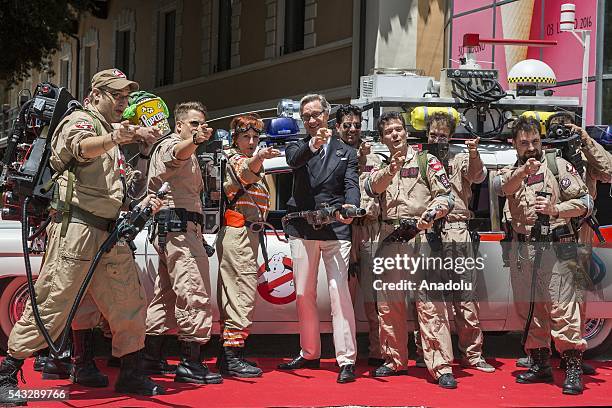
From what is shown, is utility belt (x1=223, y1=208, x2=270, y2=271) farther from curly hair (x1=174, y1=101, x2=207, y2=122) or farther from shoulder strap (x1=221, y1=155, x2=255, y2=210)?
curly hair (x1=174, y1=101, x2=207, y2=122)

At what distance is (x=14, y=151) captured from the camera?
720 centimetres

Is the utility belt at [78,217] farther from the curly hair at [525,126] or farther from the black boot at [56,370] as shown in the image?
the curly hair at [525,126]

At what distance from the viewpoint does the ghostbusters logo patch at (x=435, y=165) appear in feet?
25.8

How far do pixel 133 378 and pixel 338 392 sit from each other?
1346 millimetres

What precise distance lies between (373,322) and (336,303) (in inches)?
28.6

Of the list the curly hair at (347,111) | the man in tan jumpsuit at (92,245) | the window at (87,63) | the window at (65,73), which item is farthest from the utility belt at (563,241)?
the window at (65,73)

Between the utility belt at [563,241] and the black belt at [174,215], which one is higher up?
the black belt at [174,215]

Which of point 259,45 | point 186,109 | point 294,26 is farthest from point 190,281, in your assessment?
point 259,45

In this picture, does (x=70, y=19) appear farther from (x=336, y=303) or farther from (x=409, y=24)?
(x=336, y=303)

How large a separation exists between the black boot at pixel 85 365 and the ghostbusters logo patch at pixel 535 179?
10.6ft

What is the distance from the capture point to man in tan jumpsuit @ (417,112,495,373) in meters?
8.10

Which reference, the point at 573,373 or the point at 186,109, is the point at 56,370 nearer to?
the point at 186,109

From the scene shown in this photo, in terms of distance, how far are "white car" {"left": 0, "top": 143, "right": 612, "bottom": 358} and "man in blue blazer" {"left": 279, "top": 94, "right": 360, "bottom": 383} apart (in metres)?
0.43

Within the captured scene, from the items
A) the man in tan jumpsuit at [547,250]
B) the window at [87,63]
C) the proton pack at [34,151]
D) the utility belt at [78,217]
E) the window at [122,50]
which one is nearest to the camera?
the utility belt at [78,217]
